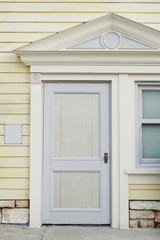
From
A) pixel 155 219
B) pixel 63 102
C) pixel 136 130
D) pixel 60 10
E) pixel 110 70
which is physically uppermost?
pixel 60 10

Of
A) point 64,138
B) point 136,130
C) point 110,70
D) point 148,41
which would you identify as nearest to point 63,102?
point 64,138

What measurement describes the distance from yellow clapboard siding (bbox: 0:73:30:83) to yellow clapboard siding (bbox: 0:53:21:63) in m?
0.19

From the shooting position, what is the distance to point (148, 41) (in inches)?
160

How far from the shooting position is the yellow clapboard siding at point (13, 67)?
13.6ft

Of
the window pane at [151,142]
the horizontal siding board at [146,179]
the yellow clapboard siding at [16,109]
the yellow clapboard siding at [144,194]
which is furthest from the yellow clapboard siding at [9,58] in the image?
the yellow clapboard siding at [144,194]

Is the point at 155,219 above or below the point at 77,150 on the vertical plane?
below

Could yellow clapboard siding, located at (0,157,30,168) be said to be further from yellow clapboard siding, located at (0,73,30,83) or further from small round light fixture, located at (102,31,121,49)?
small round light fixture, located at (102,31,121,49)

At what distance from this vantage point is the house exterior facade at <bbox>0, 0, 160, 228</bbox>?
402 centimetres

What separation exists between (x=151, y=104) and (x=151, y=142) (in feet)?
1.79

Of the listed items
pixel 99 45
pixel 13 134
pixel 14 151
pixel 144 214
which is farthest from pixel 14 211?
pixel 99 45

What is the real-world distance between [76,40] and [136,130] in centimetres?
153

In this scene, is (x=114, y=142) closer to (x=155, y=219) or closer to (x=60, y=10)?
(x=155, y=219)

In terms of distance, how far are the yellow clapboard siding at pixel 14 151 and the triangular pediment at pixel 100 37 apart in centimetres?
138

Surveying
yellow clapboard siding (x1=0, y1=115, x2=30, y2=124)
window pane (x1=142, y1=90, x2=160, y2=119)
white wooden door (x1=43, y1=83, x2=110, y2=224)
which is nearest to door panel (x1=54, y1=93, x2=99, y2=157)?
white wooden door (x1=43, y1=83, x2=110, y2=224)
